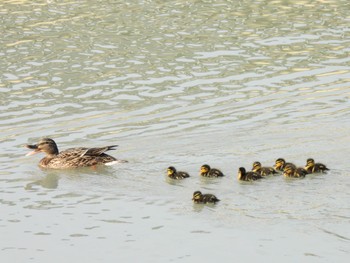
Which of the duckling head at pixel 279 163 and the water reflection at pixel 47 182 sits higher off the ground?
the duckling head at pixel 279 163

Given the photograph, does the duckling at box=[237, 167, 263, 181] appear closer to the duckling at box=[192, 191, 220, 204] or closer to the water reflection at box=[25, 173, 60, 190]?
the duckling at box=[192, 191, 220, 204]

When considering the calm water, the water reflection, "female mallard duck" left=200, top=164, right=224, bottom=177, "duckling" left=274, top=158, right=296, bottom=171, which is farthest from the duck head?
"duckling" left=274, top=158, right=296, bottom=171

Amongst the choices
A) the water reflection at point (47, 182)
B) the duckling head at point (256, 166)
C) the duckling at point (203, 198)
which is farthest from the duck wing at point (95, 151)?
the duckling at point (203, 198)

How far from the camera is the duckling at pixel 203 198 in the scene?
13.4 metres

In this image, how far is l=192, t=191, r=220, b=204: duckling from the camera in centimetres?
1343

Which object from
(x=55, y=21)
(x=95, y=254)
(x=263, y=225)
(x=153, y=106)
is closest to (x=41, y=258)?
(x=95, y=254)

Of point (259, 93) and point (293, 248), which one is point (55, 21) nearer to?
point (259, 93)

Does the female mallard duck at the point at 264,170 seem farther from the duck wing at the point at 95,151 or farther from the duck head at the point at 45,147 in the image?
the duck head at the point at 45,147

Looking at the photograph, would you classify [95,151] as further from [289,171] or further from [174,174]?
Result: [289,171]

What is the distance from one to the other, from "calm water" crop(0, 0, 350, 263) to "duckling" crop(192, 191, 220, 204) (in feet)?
0.37

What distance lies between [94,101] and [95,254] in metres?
7.11

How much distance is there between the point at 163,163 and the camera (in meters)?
15.4

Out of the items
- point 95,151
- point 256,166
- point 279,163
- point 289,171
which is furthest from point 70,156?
point 289,171

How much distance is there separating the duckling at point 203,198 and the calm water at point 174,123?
0.11 metres
